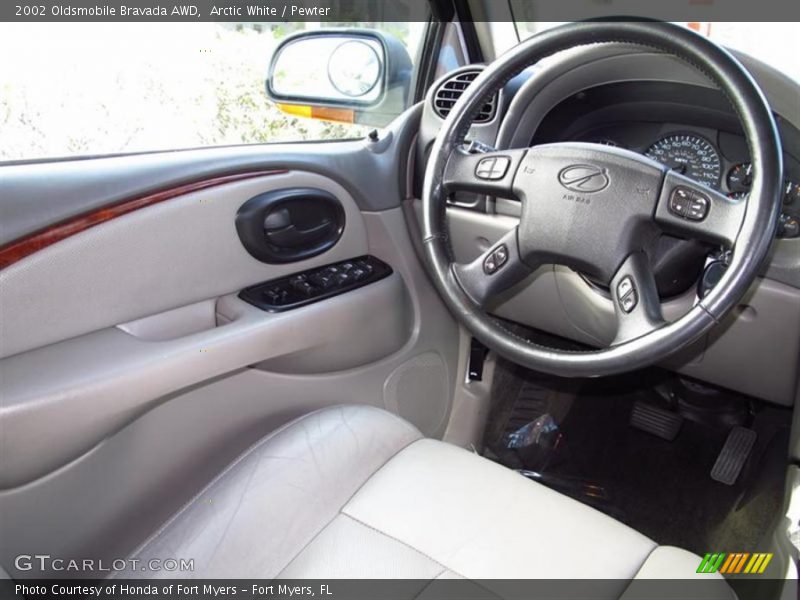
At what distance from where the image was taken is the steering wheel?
0.89 metres

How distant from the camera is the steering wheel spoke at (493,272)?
113cm

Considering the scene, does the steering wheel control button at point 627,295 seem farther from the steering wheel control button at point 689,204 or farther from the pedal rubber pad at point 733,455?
the pedal rubber pad at point 733,455

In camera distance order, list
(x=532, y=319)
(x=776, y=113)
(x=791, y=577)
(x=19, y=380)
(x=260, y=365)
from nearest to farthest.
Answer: (x=791, y=577), (x=19, y=380), (x=776, y=113), (x=260, y=365), (x=532, y=319)

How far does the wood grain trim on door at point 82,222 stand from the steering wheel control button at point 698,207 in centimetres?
84

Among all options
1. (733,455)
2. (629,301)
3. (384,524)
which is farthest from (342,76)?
(733,455)

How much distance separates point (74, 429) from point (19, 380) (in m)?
0.11

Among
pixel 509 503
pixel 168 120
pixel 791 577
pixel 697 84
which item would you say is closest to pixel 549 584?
pixel 509 503

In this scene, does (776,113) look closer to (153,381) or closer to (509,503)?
(509,503)

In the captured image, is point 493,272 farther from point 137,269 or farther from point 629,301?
point 137,269

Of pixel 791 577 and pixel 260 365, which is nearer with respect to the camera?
pixel 791 577

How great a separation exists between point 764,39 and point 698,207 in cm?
55

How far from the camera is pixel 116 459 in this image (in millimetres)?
1128

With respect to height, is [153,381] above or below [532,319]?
above

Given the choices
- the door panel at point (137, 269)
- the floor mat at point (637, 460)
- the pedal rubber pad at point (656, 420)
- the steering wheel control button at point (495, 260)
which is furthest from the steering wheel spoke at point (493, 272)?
the pedal rubber pad at point (656, 420)
